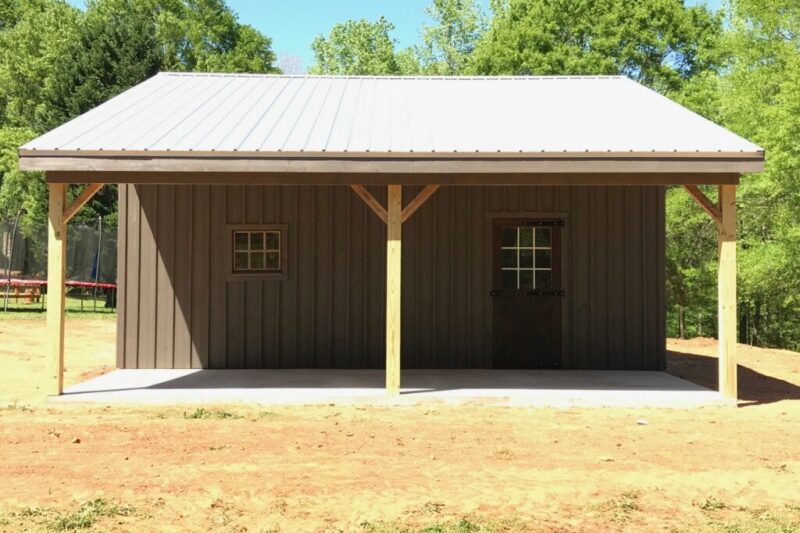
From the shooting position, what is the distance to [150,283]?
10.4 metres

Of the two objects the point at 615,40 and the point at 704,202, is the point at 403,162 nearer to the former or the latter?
the point at 704,202

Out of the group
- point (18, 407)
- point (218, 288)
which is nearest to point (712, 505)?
point (18, 407)

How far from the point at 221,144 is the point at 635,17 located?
2202 centimetres

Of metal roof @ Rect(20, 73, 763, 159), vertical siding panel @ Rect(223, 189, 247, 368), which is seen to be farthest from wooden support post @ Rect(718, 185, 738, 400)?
vertical siding panel @ Rect(223, 189, 247, 368)

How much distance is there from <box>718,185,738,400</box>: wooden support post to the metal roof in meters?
0.59

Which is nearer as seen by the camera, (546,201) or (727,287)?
(727,287)

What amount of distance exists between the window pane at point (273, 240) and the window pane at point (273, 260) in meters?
0.08

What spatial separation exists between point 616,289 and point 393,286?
377cm

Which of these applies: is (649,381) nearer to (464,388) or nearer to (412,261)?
(464,388)

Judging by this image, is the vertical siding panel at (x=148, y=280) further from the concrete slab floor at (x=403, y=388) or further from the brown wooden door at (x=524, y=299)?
the brown wooden door at (x=524, y=299)

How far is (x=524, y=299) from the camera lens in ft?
33.7

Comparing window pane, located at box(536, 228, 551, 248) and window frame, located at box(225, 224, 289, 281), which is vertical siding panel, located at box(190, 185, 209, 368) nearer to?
window frame, located at box(225, 224, 289, 281)

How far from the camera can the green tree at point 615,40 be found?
2609cm

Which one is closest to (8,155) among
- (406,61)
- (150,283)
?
(406,61)
